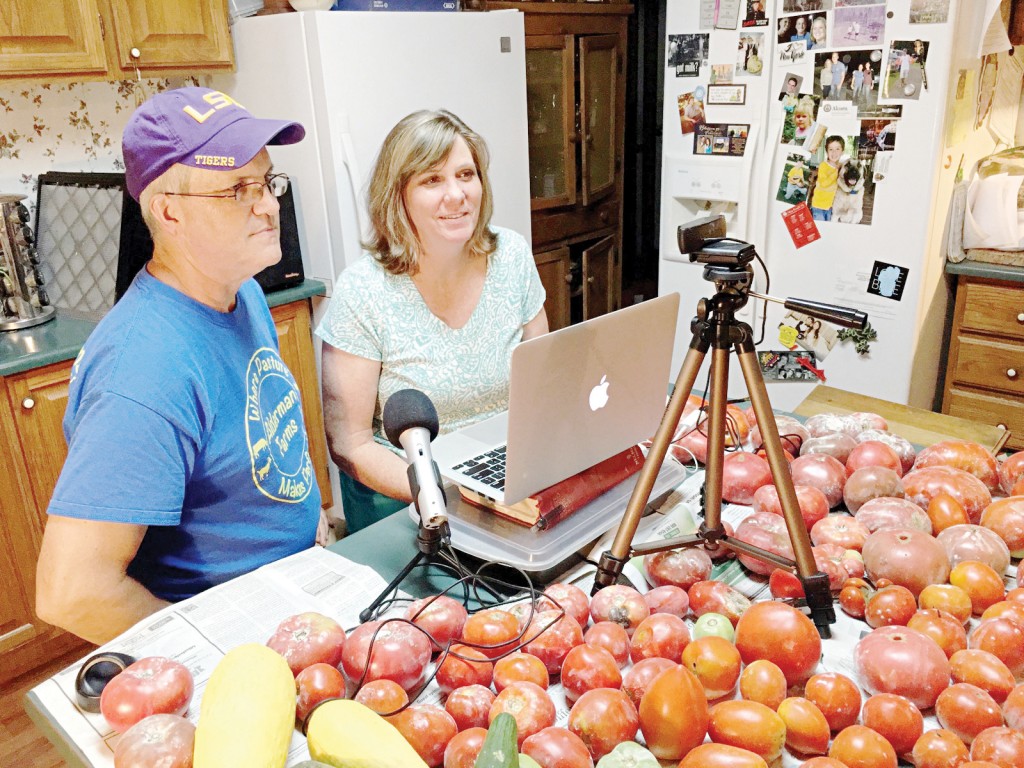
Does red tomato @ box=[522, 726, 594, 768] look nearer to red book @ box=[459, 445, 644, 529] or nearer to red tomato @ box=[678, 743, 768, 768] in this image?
red tomato @ box=[678, 743, 768, 768]

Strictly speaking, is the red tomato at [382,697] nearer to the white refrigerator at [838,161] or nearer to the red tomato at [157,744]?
the red tomato at [157,744]

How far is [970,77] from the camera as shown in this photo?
2.58 m

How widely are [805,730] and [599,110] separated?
3.48 m

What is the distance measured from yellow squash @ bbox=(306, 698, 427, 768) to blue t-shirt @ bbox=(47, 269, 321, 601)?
426 mm

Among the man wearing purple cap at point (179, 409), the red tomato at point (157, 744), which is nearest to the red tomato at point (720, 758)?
the red tomato at point (157, 744)

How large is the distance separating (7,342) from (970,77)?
298 centimetres

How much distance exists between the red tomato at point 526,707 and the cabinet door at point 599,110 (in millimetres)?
3185

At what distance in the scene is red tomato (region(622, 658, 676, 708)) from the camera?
0.84 metres

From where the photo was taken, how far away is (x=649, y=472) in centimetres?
104

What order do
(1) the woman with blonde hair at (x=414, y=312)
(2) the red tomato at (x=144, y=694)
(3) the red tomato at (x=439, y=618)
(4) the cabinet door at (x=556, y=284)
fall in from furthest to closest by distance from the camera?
(4) the cabinet door at (x=556, y=284) → (1) the woman with blonde hair at (x=414, y=312) → (3) the red tomato at (x=439, y=618) → (2) the red tomato at (x=144, y=694)

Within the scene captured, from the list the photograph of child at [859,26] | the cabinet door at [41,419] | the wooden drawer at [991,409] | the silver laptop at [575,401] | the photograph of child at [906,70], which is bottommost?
the wooden drawer at [991,409]

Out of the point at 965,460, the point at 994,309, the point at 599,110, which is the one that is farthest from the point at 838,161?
the point at 965,460

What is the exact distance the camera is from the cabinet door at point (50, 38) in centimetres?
212

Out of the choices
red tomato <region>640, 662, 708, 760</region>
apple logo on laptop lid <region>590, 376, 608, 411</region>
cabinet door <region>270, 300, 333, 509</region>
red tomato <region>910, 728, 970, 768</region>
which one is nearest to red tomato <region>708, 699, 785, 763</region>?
red tomato <region>640, 662, 708, 760</region>
